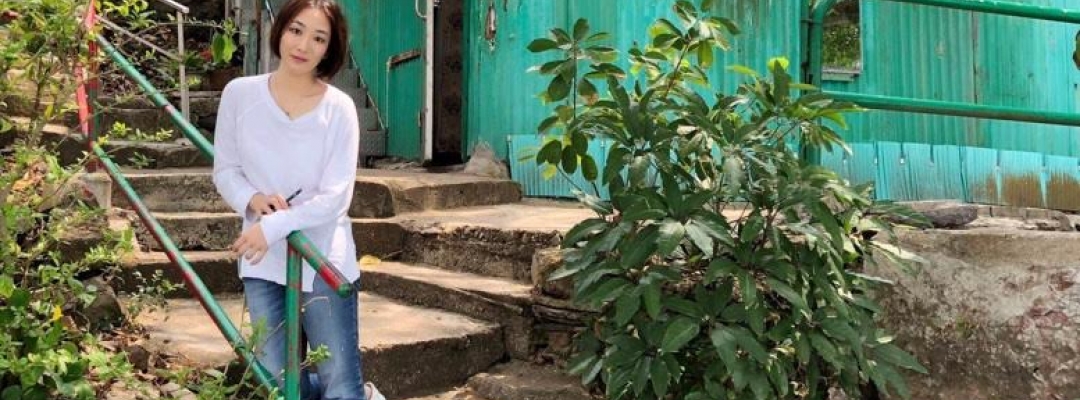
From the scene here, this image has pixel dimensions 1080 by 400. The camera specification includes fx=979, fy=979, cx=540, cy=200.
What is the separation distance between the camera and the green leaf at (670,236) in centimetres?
278

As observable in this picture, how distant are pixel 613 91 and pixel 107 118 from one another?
344 cm

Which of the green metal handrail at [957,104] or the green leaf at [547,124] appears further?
the green metal handrail at [957,104]

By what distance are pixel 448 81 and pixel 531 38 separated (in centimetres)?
143

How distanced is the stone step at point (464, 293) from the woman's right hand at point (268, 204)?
1.54m

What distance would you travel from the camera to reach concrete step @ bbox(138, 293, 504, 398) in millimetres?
3197

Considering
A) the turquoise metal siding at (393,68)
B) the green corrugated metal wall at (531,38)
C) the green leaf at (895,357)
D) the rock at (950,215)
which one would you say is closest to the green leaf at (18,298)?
the green leaf at (895,357)

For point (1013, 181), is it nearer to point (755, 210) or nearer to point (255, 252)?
point (755, 210)

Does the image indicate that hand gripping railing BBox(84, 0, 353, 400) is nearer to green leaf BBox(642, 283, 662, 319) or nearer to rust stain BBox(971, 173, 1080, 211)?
green leaf BBox(642, 283, 662, 319)

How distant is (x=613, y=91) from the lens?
3.13 m

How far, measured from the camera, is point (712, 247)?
2936mm

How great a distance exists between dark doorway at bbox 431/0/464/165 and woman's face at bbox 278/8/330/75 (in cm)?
459

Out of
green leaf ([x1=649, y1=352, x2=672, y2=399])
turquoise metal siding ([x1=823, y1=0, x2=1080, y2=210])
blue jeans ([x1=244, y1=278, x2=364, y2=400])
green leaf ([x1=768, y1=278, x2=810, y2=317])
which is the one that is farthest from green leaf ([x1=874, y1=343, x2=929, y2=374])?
turquoise metal siding ([x1=823, y1=0, x2=1080, y2=210])

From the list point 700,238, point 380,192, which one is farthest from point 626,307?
point 380,192

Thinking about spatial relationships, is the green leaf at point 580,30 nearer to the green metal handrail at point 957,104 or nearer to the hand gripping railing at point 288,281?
the green metal handrail at point 957,104
